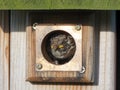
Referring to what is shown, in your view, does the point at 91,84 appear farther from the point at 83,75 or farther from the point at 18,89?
the point at 18,89

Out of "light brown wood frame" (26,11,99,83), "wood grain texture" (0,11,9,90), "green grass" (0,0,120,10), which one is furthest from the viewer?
"wood grain texture" (0,11,9,90)

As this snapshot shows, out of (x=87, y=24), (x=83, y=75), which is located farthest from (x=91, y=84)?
(x=87, y=24)

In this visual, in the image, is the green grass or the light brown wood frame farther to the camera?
the light brown wood frame

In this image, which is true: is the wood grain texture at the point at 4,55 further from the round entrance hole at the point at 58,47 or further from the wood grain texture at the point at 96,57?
the round entrance hole at the point at 58,47

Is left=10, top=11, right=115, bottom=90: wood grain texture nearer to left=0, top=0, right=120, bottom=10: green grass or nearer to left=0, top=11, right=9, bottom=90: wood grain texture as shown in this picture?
left=0, top=11, right=9, bottom=90: wood grain texture

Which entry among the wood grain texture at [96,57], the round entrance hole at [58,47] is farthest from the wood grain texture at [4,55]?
the round entrance hole at [58,47]

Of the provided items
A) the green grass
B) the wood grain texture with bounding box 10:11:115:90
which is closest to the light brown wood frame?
the wood grain texture with bounding box 10:11:115:90
